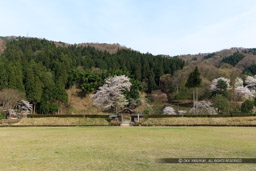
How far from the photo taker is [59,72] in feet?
197

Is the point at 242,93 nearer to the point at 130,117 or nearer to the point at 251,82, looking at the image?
the point at 251,82

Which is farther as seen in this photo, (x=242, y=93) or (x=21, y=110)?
(x=242, y=93)

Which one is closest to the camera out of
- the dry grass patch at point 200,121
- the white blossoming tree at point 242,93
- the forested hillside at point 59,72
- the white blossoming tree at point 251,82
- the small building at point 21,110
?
the dry grass patch at point 200,121

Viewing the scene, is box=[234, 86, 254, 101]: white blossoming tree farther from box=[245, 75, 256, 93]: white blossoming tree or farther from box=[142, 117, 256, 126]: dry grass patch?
box=[142, 117, 256, 126]: dry grass patch

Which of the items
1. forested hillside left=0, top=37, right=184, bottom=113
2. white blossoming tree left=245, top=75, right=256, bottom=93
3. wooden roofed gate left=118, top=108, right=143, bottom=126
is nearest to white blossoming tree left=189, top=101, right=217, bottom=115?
wooden roofed gate left=118, top=108, right=143, bottom=126

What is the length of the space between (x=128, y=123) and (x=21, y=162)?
26.7 metres

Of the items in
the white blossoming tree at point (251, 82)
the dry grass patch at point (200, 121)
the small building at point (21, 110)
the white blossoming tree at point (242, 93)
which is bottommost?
the dry grass patch at point (200, 121)

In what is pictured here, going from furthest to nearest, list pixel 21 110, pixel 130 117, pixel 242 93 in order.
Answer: pixel 242 93
pixel 21 110
pixel 130 117

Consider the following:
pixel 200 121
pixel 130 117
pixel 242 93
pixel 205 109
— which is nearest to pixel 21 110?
pixel 130 117

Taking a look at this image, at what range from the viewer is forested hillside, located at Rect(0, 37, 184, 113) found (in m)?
46.3

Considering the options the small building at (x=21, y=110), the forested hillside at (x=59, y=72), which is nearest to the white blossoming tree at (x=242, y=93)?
the forested hillside at (x=59, y=72)

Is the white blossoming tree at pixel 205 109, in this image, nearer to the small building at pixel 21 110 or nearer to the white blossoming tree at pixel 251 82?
the white blossoming tree at pixel 251 82

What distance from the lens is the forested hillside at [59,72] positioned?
152ft

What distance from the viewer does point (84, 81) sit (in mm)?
62000
